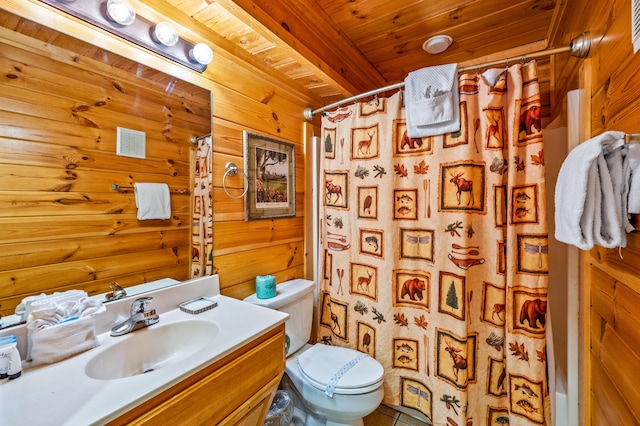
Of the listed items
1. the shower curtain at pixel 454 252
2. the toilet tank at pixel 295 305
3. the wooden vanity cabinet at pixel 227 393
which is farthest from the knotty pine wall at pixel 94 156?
the shower curtain at pixel 454 252

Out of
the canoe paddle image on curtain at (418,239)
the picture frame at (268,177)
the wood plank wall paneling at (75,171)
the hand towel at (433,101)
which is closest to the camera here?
the wood plank wall paneling at (75,171)

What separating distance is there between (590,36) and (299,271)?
6.21 feet

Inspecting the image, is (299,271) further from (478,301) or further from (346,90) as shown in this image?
(346,90)

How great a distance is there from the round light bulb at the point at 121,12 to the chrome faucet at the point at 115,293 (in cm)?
102

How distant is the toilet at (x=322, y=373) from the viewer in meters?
1.26

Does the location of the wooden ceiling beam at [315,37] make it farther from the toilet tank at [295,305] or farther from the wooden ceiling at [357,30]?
the toilet tank at [295,305]


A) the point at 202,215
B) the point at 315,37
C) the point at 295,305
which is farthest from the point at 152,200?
the point at 315,37

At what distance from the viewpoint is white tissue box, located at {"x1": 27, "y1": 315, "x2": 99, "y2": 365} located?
2.57ft

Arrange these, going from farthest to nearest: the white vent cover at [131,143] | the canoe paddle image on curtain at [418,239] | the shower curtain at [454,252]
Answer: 1. the canoe paddle image on curtain at [418,239]
2. the shower curtain at [454,252]
3. the white vent cover at [131,143]

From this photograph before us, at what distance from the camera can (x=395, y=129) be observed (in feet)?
4.97

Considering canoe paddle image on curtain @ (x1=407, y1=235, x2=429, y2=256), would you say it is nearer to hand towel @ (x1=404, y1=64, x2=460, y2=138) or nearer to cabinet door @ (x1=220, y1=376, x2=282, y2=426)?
hand towel @ (x1=404, y1=64, x2=460, y2=138)

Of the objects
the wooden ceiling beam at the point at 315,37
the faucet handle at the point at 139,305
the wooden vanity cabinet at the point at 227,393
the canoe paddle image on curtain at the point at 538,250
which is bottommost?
the wooden vanity cabinet at the point at 227,393

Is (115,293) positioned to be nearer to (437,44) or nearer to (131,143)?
(131,143)

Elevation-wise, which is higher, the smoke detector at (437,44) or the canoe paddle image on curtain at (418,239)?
the smoke detector at (437,44)
